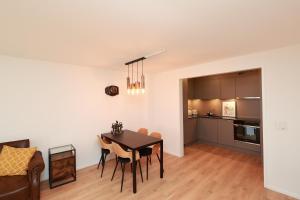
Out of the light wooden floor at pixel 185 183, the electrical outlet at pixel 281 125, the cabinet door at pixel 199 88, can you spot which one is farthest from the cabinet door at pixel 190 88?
the electrical outlet at pixel 281 125

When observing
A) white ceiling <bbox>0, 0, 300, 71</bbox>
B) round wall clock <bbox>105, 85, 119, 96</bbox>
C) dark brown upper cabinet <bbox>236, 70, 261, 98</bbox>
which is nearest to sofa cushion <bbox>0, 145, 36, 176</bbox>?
white ceiling <bbox>0, 0, 300, 71</bbox>

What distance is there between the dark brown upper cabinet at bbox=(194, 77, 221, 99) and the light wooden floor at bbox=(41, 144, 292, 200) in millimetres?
1949

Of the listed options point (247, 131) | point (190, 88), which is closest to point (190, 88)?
point (190, 88)

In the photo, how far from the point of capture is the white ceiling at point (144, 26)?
1.26m

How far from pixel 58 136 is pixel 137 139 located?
5.28ft

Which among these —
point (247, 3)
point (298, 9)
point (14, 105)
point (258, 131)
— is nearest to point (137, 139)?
point (14, 105)

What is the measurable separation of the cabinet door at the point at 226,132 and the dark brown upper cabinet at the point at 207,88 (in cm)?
80

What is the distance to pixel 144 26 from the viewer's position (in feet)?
5.29

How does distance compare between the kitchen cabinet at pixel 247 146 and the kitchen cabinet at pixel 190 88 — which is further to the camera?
the kitchen cabinet at pixel 190 88

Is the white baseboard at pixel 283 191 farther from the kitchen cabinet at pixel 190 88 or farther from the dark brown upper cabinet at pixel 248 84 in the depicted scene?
the kitchen cabinet at pixel 190 88

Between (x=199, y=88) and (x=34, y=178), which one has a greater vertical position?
(x=199, y=88)

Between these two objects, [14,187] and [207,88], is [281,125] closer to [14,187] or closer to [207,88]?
[207,88]

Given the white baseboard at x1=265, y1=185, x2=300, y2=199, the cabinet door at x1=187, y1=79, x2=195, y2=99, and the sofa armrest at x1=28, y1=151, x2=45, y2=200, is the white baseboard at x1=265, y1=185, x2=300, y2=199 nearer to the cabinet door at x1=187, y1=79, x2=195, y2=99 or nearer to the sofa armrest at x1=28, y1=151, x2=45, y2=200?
the cabinet door at x1=187, y1=79, x2=195, y2=99

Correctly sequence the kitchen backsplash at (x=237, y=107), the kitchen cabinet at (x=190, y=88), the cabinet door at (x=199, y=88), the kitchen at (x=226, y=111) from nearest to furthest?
the kitchen at (x=226, y=111), the kitchen backsplash at (x=237, y=107), the kitchen cabinet at (x=190, y=88), the cabinet door at (x=199, y=88)
